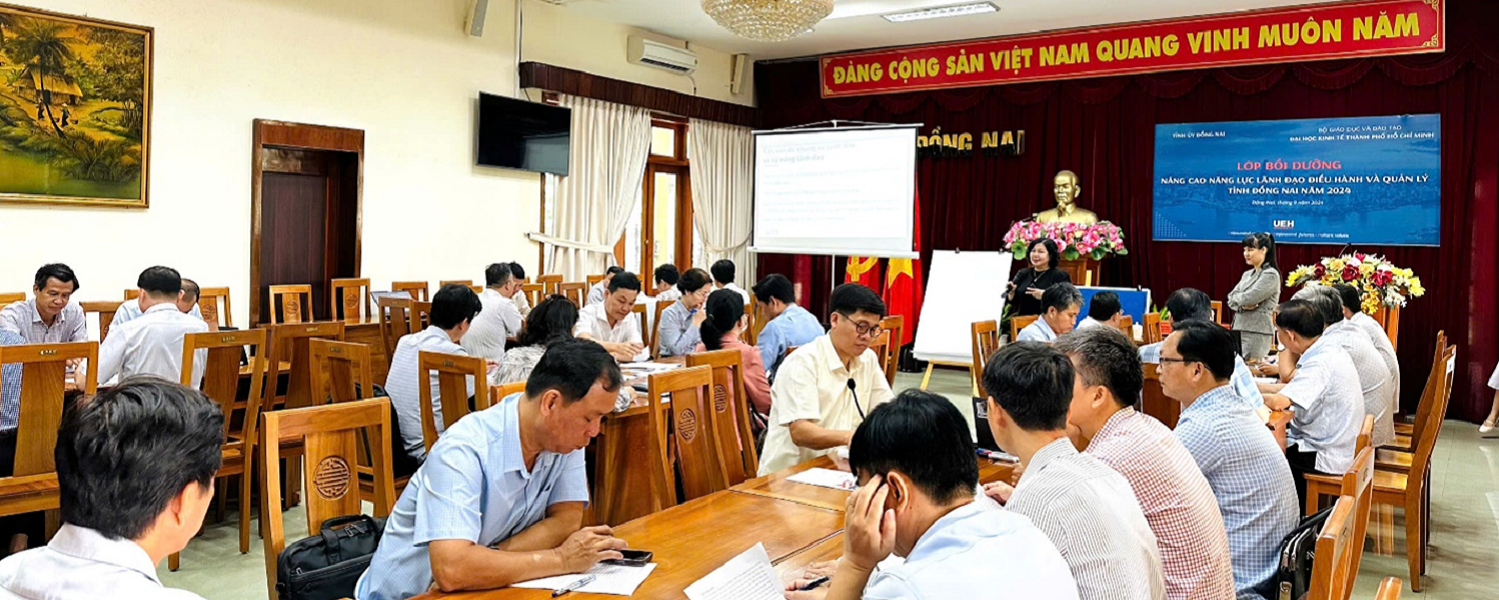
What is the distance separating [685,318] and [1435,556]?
13.2 feet

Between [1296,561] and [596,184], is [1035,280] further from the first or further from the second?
[1296,561]

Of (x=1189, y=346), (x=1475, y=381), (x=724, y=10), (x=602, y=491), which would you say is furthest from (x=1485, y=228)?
(x=602, y=491)

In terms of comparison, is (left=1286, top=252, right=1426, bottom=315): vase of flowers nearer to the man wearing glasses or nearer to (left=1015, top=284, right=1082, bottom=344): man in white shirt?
(left=1015, top=284, right=1082, bottom=344): man in white shirt

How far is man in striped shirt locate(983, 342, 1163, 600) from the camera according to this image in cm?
177

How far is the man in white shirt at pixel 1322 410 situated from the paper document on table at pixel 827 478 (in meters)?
2.07

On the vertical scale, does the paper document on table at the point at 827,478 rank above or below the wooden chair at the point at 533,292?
below

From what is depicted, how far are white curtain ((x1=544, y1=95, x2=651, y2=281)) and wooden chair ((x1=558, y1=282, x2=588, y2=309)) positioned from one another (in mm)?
372

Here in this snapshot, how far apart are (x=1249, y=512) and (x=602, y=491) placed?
226 cm

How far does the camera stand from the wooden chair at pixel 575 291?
8.43m

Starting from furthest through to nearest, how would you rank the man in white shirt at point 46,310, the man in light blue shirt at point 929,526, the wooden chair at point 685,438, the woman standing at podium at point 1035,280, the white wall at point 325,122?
the woman standing at podium at point 1035,280
the white wall at point 325,122
the man in white shirt at point 46,310
the wooden chair at point 685,438
the man in light blue shirt at point 929,526

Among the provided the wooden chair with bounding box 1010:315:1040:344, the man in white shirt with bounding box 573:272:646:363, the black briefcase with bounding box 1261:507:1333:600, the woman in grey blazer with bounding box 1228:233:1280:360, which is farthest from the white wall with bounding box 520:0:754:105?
the black briefcase with bounding box 1261:507:1333:600

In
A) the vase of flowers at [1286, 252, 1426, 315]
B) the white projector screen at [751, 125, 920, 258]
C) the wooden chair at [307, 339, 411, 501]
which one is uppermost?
the white projector screen at [751, 125, 920, 258]

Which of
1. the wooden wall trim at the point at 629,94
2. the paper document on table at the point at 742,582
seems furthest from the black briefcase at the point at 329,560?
the wooden wall trim at the point at 629,94

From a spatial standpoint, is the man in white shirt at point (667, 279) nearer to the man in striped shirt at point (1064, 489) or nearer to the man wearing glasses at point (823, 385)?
the man wearing glasses at point (823, 385)
